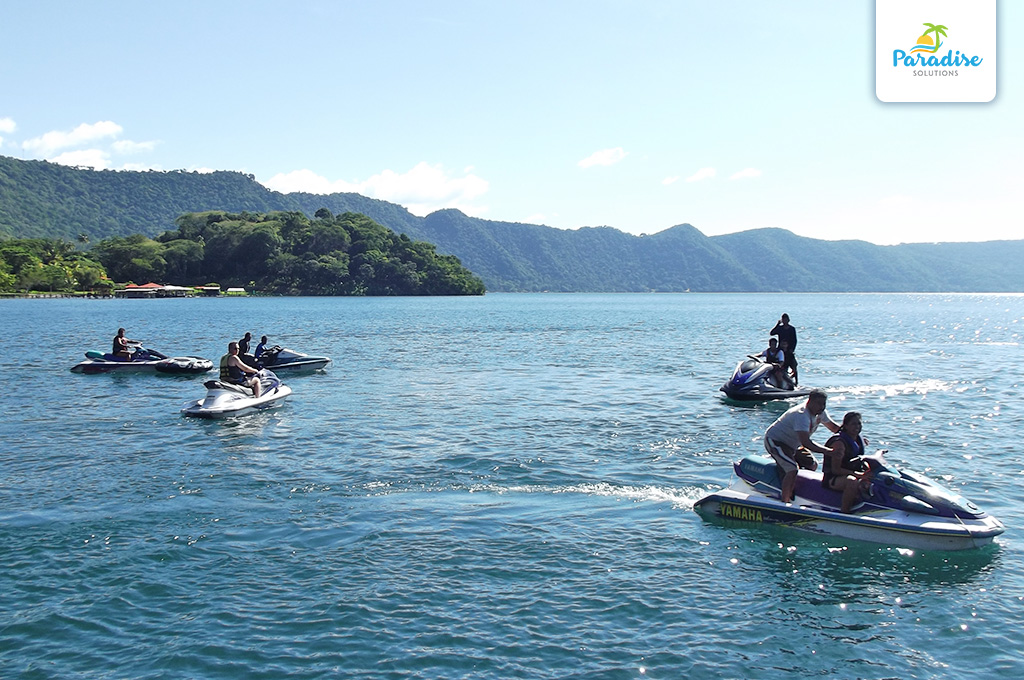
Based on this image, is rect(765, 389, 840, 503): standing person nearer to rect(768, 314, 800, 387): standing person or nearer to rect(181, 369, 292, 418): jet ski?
rect(768, 314, 800, 387): standing person

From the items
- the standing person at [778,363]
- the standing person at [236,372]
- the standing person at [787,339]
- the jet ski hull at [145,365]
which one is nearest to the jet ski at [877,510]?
the standing person at [787,339]

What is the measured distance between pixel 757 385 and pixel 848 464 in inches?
599

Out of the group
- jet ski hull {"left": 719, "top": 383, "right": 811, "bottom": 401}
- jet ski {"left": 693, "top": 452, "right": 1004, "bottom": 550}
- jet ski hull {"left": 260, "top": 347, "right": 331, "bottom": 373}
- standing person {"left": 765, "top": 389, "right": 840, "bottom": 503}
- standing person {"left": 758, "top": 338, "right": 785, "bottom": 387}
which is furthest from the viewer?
jet ski hull {"left": 260, "top": 347, "right": 331, "bottom": 373}

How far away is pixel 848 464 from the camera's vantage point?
44.1 ft

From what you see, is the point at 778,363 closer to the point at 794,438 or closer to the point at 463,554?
the point at 794,438

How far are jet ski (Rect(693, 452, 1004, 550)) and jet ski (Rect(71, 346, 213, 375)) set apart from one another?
28.8 metres

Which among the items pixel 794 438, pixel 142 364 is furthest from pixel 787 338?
pixel 142 364

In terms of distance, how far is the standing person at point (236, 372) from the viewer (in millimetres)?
25812

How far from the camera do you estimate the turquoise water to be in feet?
31.3

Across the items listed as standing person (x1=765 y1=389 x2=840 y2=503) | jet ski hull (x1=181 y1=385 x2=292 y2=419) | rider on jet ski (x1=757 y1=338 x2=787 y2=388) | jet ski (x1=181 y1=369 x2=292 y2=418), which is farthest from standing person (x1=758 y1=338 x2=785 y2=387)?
jet ski hull (x1=181 y1=385 x2=292 y2=419)

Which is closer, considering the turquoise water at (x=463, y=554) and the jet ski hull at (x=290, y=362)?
the turquoise water at (x=463, y=554)

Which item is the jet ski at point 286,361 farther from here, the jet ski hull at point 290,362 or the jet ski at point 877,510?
the jet ski at point 877,510

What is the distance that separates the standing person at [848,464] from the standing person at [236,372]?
19.2 meters

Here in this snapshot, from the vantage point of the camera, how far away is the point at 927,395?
3108 centimetres
